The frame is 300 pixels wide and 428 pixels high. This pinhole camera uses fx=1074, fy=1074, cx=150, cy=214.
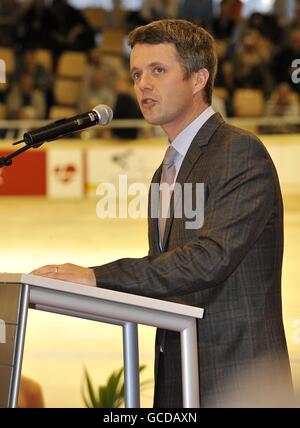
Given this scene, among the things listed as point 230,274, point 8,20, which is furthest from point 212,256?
point 8,20

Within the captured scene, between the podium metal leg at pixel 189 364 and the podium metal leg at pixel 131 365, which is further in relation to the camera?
the podium metal leg at pixel 131 365

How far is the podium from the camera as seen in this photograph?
2.20m

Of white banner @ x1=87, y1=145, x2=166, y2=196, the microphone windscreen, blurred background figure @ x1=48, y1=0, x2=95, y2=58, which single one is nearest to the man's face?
the microphone windscreen

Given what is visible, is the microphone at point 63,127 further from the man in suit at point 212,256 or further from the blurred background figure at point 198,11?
the blurred background figure at point 198,11

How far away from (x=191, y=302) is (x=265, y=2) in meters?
13.6

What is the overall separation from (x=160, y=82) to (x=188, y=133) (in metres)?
0.15

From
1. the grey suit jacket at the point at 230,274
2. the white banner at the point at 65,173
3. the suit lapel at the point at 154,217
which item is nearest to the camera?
the grey suit jacket at the point at 230,274

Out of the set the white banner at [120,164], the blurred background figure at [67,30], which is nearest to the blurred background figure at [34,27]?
the blurred background figure at [67,30]

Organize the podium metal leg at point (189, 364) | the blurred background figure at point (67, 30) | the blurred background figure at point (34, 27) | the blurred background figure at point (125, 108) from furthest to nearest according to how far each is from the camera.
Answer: the blurred background figure at point (34, 27), the blurred background figure at point (67, 30), the blurred background figure at point (125, 108), the podium metal leg at point (189, 364)

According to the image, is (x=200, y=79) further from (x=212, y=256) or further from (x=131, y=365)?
(x=131, y=365)

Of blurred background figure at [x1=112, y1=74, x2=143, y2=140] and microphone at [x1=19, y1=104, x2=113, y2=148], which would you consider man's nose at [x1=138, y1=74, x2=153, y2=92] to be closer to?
microphone at [x1=19, y1=104, x2=113, y2=148]

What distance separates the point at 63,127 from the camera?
2.46 m

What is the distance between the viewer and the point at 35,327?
6516mm

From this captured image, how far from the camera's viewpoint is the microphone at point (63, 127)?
2.43 m
